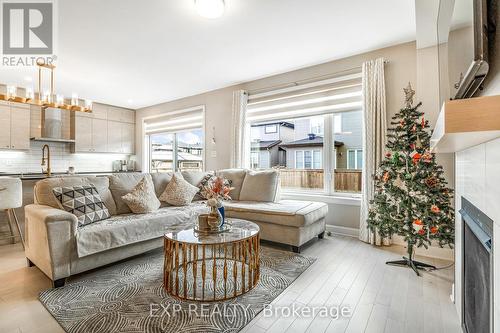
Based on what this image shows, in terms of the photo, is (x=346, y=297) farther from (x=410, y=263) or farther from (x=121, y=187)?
(x=121, y=187)

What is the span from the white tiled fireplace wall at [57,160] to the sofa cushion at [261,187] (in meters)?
4.52

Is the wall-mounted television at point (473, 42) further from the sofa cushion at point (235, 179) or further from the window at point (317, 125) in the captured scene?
the sofa cushion at point (235, 179)

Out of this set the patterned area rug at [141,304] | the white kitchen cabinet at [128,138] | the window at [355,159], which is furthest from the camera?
the white kitchen cabinet at [128,138]

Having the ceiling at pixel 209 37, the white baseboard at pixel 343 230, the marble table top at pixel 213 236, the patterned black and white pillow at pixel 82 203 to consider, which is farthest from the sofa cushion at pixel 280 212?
the ceiling at pixel 209 37

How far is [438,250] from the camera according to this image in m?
2.89

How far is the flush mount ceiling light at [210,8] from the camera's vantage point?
230cm

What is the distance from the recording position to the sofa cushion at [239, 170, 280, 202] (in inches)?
146

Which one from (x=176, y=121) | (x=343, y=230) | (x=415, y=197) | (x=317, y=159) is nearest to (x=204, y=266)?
(x=415, y=197)

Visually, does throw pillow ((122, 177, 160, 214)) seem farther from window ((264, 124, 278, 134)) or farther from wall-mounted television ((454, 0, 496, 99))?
wall-mounted television ((454, 0, 496, 99))

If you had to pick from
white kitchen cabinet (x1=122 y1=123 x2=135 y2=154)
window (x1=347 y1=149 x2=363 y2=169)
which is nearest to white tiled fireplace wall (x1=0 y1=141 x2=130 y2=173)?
white kitchen cabinet (x1=122 y1=123 x2=135 y2=154)

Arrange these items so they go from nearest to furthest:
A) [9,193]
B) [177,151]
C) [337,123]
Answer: [9,193] < [337,123] < [177,151]

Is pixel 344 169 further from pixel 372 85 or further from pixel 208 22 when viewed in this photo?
pixel 208 22

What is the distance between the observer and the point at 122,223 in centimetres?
250

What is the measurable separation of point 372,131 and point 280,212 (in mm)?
1664
